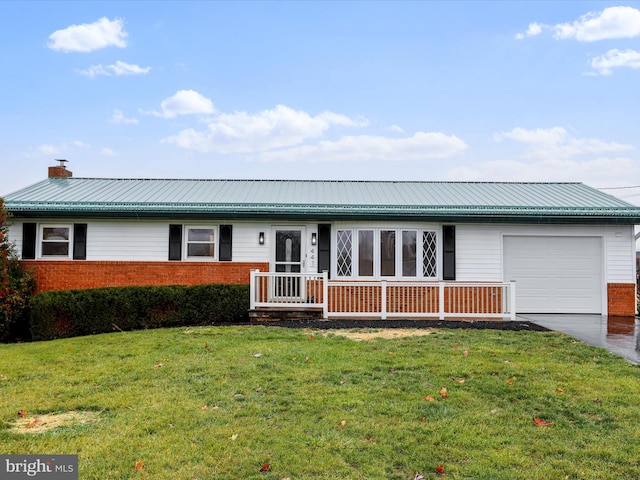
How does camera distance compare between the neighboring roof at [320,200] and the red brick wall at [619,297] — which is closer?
the neighboring roof at [320,200]

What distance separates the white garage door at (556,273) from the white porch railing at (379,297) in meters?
1.54

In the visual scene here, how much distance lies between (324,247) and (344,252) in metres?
0.58

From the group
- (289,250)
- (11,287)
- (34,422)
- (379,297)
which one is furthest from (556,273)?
(11,287)

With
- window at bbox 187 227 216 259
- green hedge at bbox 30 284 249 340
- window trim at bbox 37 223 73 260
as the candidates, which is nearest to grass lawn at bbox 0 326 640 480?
green hedge at bbox 30 284 249 340

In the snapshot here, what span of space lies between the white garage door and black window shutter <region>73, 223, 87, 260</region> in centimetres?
1201

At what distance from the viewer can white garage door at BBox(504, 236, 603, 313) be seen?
12.8 metres

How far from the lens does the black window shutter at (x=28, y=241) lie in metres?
12.7

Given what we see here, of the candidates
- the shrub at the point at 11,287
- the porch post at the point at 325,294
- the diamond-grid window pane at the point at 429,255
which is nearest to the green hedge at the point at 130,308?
the shrub at the point at 11,287

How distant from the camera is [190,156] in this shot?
22250mm

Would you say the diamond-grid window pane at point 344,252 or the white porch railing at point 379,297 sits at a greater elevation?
the diamond-grid window pane at point 344,252

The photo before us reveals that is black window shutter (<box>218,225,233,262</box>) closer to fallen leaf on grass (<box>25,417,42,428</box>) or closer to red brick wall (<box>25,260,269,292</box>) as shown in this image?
red brick wall (<box>25,260,269,292</box>)

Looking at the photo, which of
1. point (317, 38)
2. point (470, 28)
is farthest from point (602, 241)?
point (317, 38)

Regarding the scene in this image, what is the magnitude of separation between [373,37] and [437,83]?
9.99 feet

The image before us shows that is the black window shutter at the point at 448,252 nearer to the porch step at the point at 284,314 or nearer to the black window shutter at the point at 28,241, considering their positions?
the porch step at the point at 284,314
